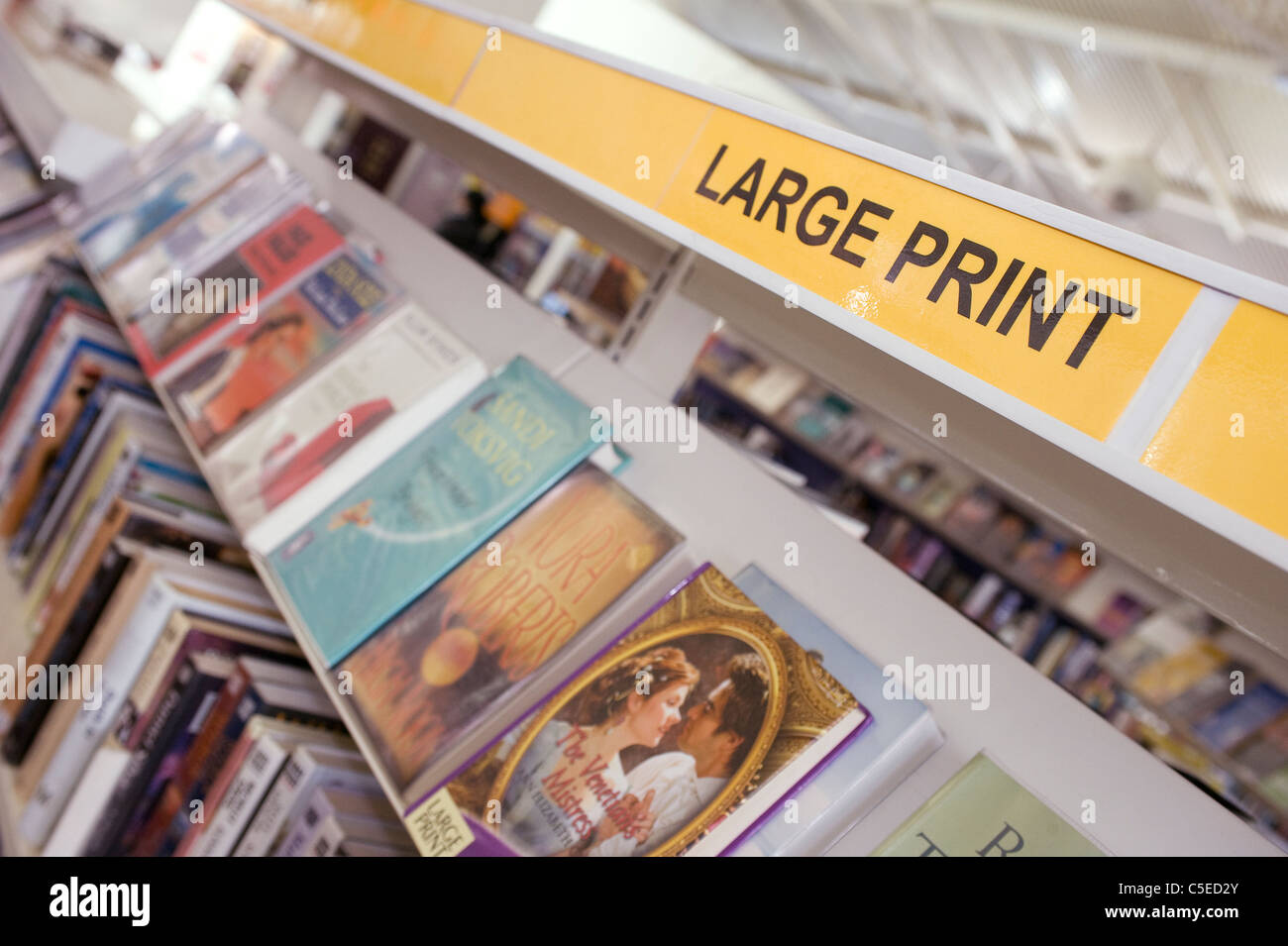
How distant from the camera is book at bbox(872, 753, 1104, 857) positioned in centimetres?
67

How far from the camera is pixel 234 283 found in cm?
160

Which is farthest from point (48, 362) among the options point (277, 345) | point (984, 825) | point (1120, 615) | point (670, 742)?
point (1120, 615)

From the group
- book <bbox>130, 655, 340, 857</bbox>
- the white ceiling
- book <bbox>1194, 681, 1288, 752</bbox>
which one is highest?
the white ceiling

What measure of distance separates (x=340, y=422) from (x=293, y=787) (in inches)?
20.7

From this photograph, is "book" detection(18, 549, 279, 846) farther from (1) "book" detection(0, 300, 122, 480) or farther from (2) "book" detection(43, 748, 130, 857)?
(1) "book" detection(0, 300, 122, 480)

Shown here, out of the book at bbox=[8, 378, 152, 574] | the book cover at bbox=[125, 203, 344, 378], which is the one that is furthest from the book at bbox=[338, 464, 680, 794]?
the book at bbox=[8, 378, 152, 574]

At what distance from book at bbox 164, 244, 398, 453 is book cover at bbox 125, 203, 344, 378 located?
4cm

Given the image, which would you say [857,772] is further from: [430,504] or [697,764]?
[430,504]

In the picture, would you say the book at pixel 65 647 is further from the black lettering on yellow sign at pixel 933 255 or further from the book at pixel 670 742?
the black lettering on yellow sign at pixel 933 255

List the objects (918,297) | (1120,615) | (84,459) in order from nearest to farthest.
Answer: (918,297), (84,459), (1120,615)

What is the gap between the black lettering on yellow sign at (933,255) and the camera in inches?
22.0

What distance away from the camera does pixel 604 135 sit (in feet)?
2.97

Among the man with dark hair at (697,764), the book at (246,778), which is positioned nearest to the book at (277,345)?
the book at (246,778)
